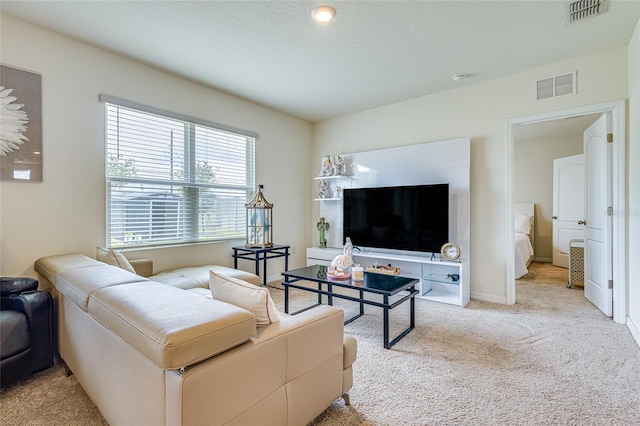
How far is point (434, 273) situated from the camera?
3812mm

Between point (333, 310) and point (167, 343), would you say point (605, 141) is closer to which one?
point (333, 310)

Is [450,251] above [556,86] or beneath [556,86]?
beneath

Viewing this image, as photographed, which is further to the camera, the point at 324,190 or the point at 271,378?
the point at 324,190

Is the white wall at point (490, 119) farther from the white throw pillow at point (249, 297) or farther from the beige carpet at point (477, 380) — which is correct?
the white throw pillow at point (249, 297)

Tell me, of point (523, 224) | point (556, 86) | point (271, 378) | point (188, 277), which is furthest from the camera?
point (523, 224)

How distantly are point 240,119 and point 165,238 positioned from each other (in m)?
1.84

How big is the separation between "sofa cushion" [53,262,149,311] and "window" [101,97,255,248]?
1.27 metres

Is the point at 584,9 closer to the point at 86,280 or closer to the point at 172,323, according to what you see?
the point at 172,323

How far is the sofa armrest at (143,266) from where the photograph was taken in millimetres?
2955

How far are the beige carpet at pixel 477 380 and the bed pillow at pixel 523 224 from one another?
334 cm

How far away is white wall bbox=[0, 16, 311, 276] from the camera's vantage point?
2.45 meters

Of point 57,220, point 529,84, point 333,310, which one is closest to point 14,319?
point 57,220

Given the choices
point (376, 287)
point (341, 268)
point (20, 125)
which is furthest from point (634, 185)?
point (20, 125)

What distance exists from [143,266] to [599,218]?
15.6ft
